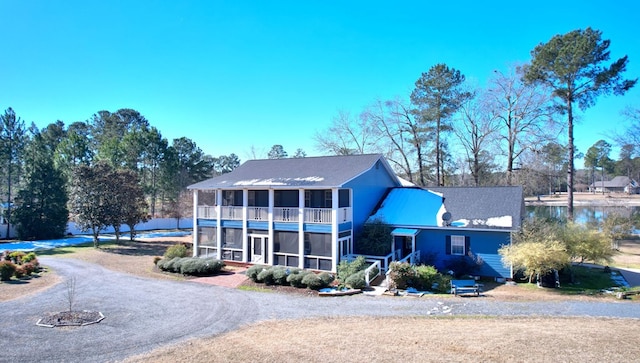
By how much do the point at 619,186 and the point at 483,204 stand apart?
80691 millimetres

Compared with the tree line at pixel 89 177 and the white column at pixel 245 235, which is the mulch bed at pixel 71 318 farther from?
the tree line at pixel 89 177

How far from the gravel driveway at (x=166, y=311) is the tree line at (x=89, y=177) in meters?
14.7

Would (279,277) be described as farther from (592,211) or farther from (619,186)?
(619,186)

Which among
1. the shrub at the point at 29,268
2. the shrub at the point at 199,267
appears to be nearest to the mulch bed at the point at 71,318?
the shrub at the point at 199,267

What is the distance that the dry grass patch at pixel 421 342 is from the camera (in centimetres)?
864

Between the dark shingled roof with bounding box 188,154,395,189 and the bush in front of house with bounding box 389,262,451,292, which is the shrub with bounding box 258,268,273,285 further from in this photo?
the bush in front of house with bounding box 389,262,451,292

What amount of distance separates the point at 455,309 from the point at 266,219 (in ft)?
38.9

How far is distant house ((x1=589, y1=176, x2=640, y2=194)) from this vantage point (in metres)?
79.1

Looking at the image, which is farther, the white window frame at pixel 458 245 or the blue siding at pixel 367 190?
the blue siding at pixel 367 190

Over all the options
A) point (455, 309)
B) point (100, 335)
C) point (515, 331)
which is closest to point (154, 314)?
point (100, 335)

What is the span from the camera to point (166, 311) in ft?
44.1

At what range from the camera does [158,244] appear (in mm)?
33062

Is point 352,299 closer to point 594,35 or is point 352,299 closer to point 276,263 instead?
point 276,263

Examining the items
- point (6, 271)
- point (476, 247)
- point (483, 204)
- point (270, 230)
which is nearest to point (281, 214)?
point (270, 230)
